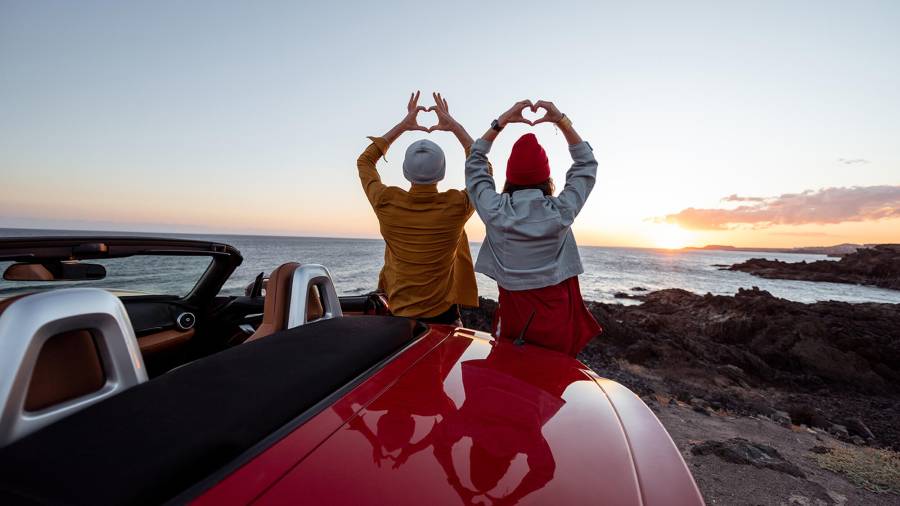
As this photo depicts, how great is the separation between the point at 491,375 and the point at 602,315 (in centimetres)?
862

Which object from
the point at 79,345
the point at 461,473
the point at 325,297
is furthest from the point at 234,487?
the point at 325,297

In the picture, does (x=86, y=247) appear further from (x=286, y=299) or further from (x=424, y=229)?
(x=424, y=229)

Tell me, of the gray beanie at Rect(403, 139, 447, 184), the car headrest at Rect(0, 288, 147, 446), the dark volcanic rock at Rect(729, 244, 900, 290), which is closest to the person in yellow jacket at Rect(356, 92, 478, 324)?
the gray beanie at Rect(403, 139, 447, 184)

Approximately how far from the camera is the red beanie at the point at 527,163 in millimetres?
2434

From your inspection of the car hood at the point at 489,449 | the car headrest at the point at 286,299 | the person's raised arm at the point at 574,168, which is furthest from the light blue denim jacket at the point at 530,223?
the car headrest at the point at 286,299

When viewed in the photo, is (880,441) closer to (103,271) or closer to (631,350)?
(631,350)

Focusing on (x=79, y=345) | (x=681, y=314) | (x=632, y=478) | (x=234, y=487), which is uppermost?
(x=79, y=345)

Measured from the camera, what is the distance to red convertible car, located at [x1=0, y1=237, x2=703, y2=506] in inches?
31.4

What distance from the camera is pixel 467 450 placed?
41.9 inches

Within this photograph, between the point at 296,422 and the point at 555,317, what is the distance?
175 cm

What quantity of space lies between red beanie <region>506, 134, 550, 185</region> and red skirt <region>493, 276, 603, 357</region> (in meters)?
0.67

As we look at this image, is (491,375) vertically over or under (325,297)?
under

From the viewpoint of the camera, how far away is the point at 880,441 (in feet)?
15.9

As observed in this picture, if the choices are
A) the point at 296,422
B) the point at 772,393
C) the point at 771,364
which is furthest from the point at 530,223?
the point at 771,364
